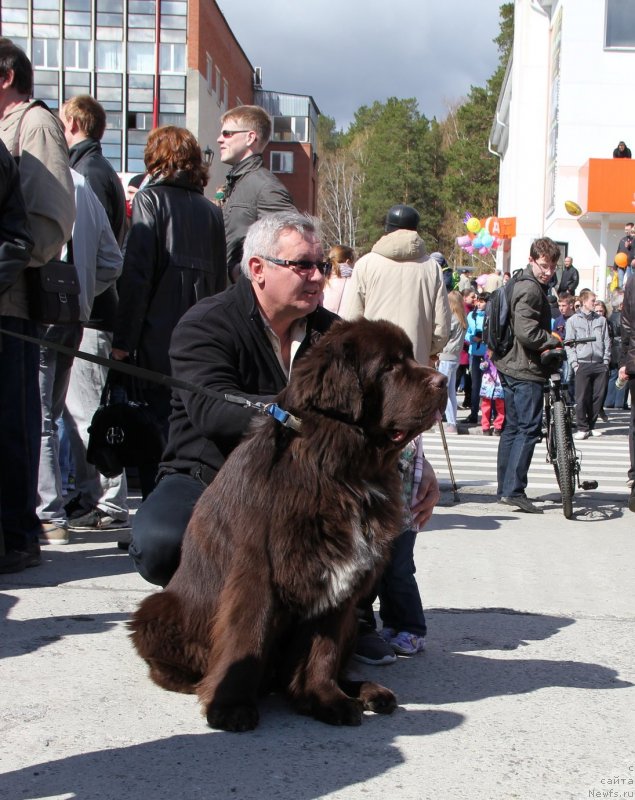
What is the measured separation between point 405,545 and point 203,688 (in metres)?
1.25

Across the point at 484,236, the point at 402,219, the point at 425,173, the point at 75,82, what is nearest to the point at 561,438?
the point at 402,219

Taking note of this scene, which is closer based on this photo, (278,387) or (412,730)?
(412,730)

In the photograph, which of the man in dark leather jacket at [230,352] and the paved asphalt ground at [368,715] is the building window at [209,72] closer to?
the paved asphalt ground at [368,715]

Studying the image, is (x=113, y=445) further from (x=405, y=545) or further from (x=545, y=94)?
(x=545, y=94)

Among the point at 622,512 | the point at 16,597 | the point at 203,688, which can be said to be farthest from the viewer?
the point at 622,512

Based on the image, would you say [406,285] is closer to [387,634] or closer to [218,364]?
[387,634]

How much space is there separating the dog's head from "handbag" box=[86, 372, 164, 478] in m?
2.42

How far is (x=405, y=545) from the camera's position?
420cm

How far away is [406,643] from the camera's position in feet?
13.7

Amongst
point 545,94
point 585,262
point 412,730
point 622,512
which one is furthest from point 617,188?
point 412,730

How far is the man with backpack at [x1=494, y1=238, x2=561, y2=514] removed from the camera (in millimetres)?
8125

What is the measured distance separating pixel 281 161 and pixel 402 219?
67794 mm

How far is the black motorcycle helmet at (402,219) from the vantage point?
7555 millimetres

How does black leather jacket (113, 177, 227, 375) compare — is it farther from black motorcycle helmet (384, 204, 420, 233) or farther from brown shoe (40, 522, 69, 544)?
black motorcycle helmet (384, 204, 420, 233)
